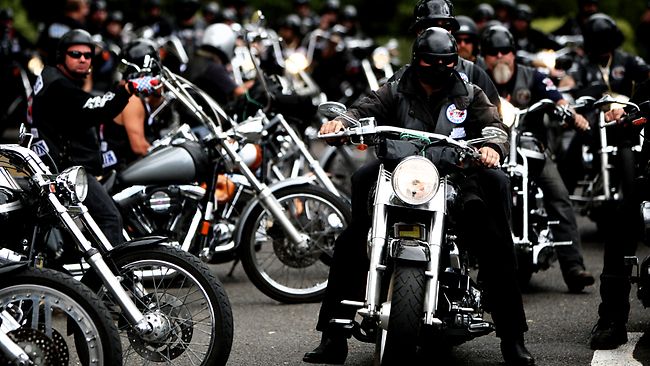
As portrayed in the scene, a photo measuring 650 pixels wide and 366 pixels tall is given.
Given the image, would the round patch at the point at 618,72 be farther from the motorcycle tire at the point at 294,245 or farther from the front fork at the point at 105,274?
the front fork at the point at 105,274

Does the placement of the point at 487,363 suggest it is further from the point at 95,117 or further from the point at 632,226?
the point at 95,117

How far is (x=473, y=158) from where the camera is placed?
217 inches

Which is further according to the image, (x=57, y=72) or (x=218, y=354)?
(x=57, y=72)

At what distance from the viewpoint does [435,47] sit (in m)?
5.74

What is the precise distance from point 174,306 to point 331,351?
0.97m

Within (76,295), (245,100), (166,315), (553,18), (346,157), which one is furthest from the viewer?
(553,18)

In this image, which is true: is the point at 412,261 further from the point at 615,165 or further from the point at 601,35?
the point at 601,35

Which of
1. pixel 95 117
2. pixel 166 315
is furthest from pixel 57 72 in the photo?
pixel 166 315

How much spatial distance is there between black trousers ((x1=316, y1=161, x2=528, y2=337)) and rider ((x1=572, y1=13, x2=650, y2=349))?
677 mm

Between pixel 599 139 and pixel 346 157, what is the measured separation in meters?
2.61

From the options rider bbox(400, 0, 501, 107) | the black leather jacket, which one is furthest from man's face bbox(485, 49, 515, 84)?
the black leather jacket

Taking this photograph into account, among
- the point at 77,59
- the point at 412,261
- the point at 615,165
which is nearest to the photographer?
the point at 412,261

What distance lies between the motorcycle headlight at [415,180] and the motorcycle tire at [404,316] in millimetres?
316

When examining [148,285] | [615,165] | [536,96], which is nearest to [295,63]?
[615,165]
